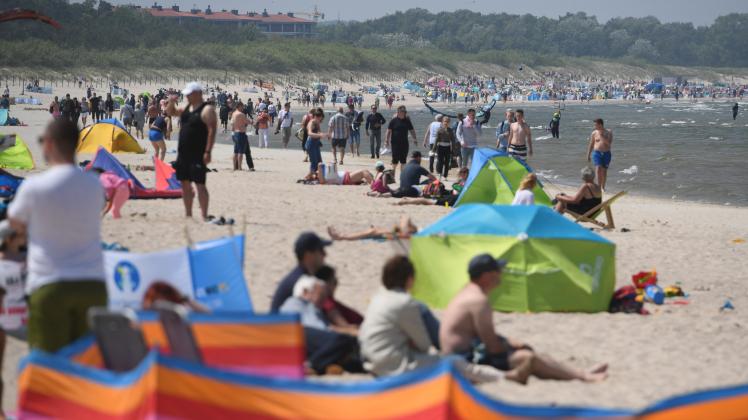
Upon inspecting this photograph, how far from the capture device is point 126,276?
6.73 meters

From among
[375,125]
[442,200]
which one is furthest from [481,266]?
[375,125]

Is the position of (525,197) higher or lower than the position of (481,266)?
lower

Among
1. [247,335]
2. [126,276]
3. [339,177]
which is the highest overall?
[247,335]

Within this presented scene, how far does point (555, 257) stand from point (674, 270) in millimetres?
2885

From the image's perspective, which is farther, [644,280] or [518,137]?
[518,137]

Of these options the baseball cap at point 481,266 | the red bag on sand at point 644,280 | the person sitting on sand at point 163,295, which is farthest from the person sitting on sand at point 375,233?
the person sitting on sand at point 163,295

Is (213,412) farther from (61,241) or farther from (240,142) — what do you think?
(240,142)

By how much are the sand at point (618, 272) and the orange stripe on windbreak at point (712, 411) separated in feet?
5.72

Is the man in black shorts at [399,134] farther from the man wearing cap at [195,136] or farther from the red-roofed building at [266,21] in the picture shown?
the red-roofed building at [266,21]

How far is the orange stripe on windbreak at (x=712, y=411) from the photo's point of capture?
14.4ft

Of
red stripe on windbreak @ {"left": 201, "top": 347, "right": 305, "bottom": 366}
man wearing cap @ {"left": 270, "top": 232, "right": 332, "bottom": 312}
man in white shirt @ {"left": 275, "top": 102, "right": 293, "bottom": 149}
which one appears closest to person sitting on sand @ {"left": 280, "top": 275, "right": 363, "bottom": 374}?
man wearing cap @ {"left": 270, "top": 232, "right": 332, "bottom": 312}

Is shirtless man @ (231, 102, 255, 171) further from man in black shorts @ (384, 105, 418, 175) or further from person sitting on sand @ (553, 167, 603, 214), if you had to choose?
person sitting on sand @ (553, 167, 603, 214)

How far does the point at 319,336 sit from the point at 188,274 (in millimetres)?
973

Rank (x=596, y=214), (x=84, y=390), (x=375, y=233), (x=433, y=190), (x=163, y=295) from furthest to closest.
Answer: (x=433, y=190)
(x=596, y=214)
(x=375, y=233)
(x=163, y=295)
(x=84, y=390)
